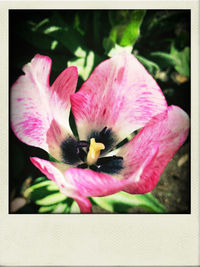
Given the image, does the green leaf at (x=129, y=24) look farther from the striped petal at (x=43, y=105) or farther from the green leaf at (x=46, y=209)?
the green leaf at (x=46, y=209)

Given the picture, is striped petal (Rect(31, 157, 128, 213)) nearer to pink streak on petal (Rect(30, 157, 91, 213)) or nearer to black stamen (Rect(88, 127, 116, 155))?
pink streak on petal (Rect(30, 157, 91, 213))

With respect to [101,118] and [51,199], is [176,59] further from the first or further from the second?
[51,199]

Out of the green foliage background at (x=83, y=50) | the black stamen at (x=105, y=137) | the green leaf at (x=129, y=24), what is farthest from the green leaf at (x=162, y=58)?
the black stamen at (x=105, y=137)

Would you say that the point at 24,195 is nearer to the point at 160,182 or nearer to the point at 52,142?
the point at 52,142

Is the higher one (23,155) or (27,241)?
(23,155)
